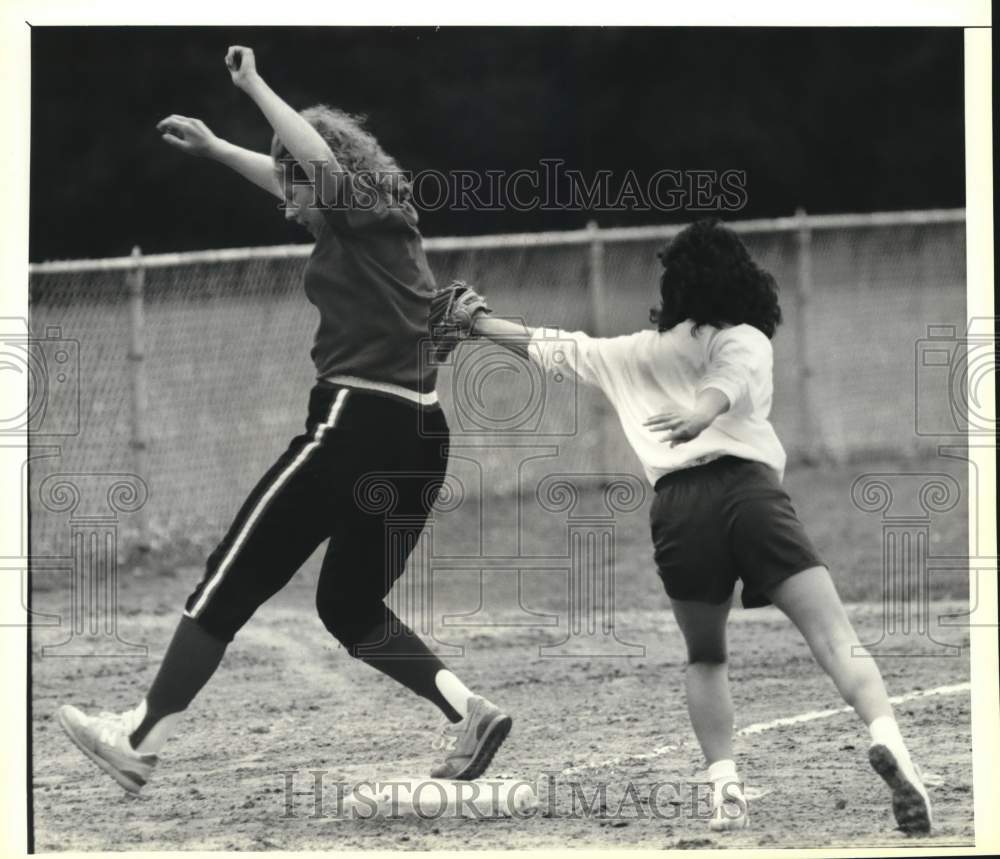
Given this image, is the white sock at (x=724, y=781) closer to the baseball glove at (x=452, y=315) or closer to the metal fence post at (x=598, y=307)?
the baseball glove at (x=452, y=315)

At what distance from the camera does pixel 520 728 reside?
6.61 m

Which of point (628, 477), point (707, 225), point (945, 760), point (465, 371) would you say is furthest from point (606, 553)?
point (707, 225)

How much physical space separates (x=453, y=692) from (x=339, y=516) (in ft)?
2.23

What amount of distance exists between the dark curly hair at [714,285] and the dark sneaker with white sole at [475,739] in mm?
1343

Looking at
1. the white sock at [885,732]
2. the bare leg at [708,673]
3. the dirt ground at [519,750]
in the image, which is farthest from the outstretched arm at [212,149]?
the white sock at [885,732]

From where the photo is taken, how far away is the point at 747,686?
724cm

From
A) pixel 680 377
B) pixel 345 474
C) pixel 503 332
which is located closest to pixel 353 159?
pixel 503 332

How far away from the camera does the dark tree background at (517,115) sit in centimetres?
814

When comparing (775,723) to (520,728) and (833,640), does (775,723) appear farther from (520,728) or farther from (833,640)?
(833,640)

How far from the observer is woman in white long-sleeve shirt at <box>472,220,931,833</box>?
502 cm

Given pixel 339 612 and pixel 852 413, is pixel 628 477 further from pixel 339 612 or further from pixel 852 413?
pixel 339 612

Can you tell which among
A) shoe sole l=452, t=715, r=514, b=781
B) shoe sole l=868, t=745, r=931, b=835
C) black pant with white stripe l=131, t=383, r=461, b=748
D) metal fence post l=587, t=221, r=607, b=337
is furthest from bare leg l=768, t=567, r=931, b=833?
metal fence post l=587, t=221, r=607, b=337

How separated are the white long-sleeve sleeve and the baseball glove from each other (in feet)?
0.72

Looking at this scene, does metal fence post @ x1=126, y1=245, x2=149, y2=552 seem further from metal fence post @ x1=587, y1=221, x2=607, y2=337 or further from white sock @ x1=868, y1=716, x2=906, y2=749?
white sock @ x1=868, y1=716, x2=906, y2=749
